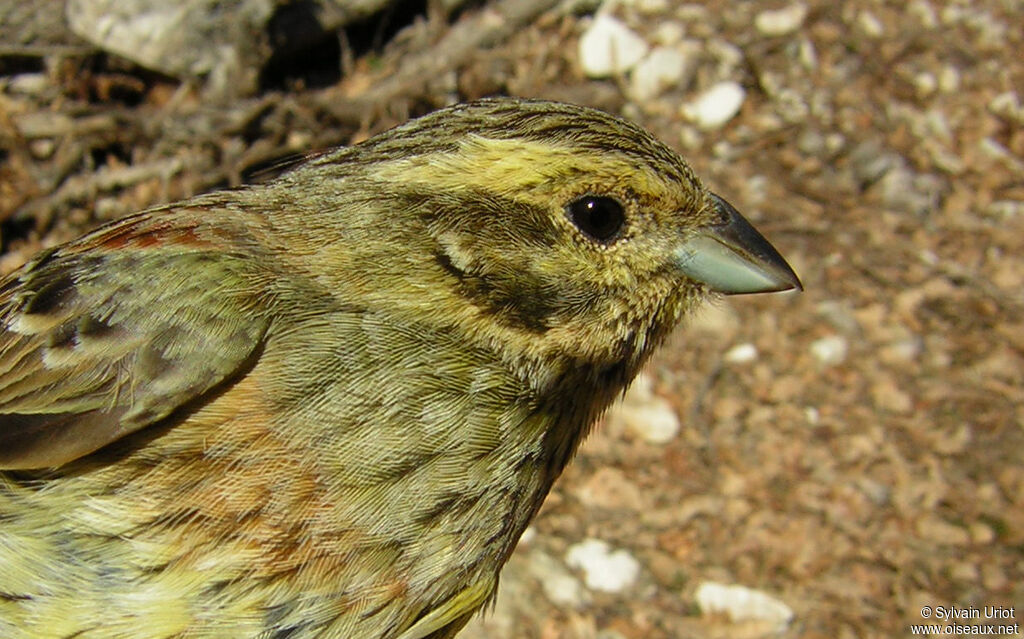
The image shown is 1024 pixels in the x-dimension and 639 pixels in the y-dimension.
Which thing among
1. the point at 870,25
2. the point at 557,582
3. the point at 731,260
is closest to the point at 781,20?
the point at 870,25

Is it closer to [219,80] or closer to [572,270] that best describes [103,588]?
[572,270]

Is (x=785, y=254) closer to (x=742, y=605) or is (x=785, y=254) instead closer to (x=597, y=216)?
(x=742, y=605)

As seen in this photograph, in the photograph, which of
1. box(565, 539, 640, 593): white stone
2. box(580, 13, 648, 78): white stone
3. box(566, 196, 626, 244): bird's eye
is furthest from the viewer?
box(580, 13, 648, 78): white stone

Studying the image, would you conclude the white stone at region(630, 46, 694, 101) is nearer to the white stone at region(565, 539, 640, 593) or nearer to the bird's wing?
the white stone at region(565, 539, 640, 593)

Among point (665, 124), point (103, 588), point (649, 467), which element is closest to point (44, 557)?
point (103, 588)

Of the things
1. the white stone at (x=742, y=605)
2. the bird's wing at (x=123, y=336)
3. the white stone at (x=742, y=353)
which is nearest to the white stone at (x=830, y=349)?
the white stone at (x=742, y=353)

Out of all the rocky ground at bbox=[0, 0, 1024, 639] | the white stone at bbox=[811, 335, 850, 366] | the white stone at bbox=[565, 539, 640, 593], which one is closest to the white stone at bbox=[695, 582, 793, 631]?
the rocky ground at bbox=[0, 0, 1024, 639]
